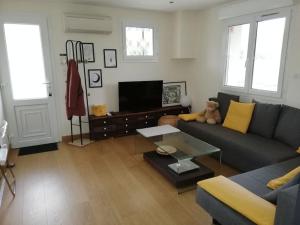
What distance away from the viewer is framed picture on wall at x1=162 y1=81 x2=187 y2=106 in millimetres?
4930

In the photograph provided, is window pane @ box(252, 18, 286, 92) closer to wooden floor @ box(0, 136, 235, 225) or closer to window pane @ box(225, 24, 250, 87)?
window pane @ box(225, 24, 250, 87)

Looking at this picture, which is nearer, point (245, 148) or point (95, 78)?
point (245, 148)

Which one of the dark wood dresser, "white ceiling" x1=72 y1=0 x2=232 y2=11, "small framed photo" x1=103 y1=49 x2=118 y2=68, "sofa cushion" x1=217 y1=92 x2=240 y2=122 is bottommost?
the dark wood dresser

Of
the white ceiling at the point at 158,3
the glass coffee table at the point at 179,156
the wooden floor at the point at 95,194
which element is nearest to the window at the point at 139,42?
the white ceiling at the point at 158,3

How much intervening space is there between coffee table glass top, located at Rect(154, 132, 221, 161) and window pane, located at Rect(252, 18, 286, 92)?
1.48 m

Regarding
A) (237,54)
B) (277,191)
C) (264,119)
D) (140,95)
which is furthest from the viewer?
(140,95)

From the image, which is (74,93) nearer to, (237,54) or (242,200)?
(237,54)

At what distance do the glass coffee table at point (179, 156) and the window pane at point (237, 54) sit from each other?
1.53 meters

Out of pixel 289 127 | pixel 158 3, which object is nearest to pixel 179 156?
pixel 289 127

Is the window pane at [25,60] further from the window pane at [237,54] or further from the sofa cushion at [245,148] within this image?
the window pane at [237,54]

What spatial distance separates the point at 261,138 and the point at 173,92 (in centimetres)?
234

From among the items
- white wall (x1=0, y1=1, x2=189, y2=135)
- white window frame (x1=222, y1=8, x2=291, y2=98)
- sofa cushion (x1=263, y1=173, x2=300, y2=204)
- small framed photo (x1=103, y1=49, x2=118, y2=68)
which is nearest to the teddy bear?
white window frame (x1=222, y1=8, x2=291, y2=98)

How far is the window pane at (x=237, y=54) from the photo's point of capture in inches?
149

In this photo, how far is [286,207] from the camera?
4.41 feet
